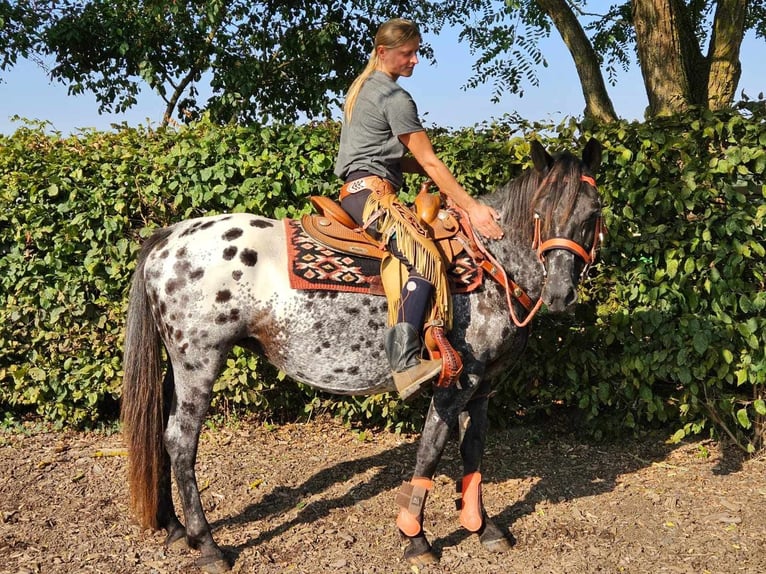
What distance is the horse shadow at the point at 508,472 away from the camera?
14.5 feet

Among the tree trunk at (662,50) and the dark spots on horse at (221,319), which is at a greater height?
the tree trunk at (662,50)

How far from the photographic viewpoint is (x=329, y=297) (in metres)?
3.70

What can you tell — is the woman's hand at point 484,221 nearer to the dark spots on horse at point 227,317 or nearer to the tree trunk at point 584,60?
the dark spots on horse at point 227,317

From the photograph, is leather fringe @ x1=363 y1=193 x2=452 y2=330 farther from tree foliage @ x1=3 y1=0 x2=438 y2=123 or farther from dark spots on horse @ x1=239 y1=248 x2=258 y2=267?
tree foliage @ x1=3 y1=0 x2=438 y2=123

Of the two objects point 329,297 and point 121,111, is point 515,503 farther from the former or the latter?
point 121,111

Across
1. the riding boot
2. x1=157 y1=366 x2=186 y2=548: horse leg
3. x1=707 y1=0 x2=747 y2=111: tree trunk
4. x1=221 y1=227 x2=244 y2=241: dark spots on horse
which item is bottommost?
x1=157 y1=366 x2=186 y2=548: horse leg

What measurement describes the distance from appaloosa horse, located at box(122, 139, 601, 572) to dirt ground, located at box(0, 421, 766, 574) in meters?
0.38

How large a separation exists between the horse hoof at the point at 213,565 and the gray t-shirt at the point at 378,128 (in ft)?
7.51

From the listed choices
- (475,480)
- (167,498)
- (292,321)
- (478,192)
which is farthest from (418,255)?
(167,498)

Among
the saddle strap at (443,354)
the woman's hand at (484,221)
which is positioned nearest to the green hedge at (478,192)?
the woman's hand at (484,221)

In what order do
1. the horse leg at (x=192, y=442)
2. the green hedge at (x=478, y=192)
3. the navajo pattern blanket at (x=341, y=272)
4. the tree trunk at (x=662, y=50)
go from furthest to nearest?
the tree trunk at (x=662, y=50) → the green hedge at (x=478, y=192) → the horse leg at (x=192, y=442) → the navajo pattern blanket at (x=341, y=272)

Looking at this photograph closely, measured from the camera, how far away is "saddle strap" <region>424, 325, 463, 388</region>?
3.43 m

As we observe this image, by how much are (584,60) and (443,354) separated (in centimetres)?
499

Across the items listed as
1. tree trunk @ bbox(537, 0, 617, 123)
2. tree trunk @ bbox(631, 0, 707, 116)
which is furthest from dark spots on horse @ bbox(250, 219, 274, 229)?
tree trunk @ bbox(537, 0, 617, 123)
